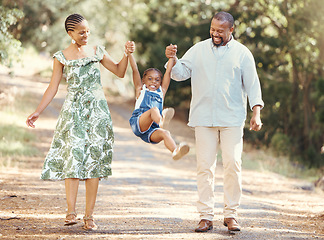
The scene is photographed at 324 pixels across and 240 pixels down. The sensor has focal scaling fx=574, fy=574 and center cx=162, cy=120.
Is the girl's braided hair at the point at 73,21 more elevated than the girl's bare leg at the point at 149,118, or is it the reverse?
the girl's braided hair at the point at 73,21

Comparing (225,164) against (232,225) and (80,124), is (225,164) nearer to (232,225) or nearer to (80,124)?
(232,225)

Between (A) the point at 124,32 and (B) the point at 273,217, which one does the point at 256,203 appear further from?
(A) the point at 124,32

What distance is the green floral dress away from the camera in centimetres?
555

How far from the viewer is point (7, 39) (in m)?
11.9

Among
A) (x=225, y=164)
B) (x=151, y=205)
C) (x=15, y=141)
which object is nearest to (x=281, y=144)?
(x=15, y=141)

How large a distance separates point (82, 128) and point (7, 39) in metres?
6.93

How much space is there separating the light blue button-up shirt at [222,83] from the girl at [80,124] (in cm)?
80

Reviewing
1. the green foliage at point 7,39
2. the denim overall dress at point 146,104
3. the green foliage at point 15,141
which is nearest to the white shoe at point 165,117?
the denim overall dress at point 146,104

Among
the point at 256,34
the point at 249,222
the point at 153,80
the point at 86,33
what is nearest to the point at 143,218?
the point at 249,222

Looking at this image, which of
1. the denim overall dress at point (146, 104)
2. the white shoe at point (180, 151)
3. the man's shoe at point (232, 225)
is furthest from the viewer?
the man's shoe at point (232, 225)

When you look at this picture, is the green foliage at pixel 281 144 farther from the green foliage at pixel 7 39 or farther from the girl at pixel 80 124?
the girl at pixel 80 124

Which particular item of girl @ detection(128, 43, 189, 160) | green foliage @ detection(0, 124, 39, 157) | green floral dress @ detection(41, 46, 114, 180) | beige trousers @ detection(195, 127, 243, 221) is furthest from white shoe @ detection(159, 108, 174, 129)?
green foliage @ detection(0, 124, 39, 157)

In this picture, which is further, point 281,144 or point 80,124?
point 281,144

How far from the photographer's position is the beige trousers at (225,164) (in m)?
5.82
